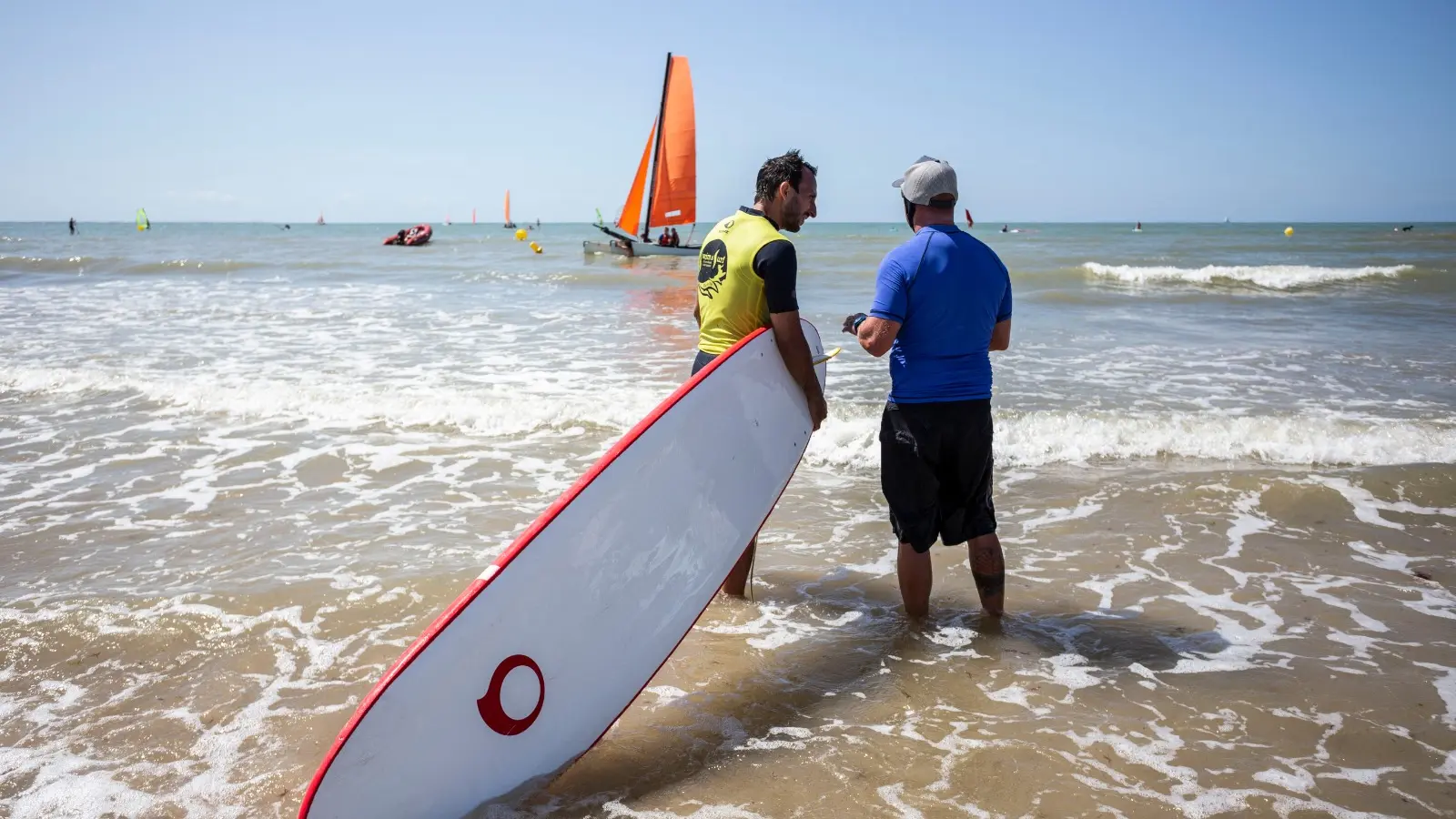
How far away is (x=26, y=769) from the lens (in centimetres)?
263

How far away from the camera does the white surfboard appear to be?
2.23 metres

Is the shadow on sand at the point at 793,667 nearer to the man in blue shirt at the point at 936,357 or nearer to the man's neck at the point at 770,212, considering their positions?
the man in blue shirt at the point at 936,357

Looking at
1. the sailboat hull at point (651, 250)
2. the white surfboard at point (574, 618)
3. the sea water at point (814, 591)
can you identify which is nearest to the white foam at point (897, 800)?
the sea water at point (814, 591)

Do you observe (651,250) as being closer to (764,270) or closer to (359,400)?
(359,400)

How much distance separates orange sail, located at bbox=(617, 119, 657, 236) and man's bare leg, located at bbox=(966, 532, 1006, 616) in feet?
87.1

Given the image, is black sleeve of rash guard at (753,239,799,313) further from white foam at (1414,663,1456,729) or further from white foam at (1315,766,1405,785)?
white foam at (1414,663,1456,729)

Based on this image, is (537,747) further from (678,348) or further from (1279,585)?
(678,348)

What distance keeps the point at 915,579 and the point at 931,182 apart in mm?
1546

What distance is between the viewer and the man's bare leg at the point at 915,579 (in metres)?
3.49

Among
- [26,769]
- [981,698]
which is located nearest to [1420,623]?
[981,698]

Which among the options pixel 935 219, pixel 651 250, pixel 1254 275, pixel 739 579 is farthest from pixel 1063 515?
pixel 651 250

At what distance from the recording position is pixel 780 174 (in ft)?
10.8

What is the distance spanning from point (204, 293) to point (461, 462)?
15415mm

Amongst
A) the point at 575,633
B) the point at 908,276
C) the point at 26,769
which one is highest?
the point at 908,276
